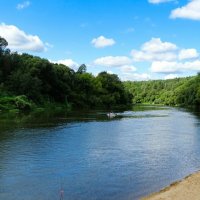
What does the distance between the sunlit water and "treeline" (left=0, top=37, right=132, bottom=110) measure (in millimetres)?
56126

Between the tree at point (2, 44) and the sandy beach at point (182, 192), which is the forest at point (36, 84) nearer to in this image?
the tree at point (2, 44)

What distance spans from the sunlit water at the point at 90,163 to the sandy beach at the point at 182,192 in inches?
67.7

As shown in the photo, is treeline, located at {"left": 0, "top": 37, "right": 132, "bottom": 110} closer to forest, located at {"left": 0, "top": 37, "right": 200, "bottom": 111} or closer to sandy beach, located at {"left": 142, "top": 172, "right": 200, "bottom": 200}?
forest, located at {"left": 0, "top": 37, "right": 200, "bottom": 111}

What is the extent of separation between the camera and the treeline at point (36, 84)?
390 feet

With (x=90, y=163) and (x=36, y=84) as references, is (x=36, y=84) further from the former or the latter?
(x=90, y=163)

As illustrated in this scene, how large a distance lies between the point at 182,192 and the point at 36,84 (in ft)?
337

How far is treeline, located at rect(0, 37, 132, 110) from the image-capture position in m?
119

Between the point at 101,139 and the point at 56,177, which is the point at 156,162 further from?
the point at 101,139

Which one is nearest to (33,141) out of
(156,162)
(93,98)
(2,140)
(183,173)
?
(2,140)

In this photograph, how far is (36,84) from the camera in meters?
125

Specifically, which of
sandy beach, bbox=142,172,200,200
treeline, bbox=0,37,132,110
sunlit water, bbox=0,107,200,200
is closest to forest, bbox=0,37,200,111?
treeline, bbox=0,37,132,110

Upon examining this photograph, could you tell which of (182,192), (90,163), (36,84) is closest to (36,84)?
(36,84)

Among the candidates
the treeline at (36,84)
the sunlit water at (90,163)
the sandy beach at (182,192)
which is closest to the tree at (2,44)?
the treeline at (36,84)

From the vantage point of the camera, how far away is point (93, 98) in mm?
175875
